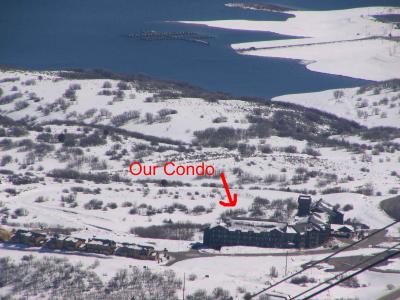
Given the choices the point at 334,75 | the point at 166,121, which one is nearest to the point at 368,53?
the point at 334,75

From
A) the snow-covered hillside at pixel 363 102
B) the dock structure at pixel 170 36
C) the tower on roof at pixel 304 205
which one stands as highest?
the tower on roof at pixel 304 205

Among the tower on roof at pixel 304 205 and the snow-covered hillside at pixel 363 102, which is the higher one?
the tower on roof at pixel 304 205

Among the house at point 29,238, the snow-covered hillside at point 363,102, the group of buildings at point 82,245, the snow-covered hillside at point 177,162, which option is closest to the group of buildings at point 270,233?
the snow-covered hillside at point 177,162

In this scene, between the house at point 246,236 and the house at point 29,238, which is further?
the house at point 246,236

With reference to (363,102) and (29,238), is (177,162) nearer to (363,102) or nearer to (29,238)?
(29,238)

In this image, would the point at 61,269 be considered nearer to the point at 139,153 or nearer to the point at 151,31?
the point at 139,153

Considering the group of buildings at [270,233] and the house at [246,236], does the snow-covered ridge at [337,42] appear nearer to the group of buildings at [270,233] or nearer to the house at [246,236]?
the group of buildings at [270,233]

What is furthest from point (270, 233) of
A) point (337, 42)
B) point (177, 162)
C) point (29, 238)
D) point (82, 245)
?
point (337, 42)
